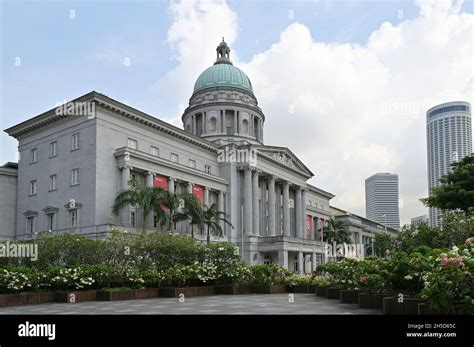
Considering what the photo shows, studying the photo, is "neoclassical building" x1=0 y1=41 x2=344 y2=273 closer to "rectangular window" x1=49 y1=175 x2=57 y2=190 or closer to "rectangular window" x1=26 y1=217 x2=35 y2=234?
"rectangular window" x1=49 y1=175 x2=57 y2=190

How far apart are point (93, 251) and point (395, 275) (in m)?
16.6

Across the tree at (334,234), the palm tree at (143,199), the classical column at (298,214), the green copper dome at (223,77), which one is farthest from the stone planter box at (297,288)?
the tree at (334,234)

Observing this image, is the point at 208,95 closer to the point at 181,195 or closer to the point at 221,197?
the point at 221,197

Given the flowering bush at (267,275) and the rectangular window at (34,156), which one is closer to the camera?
the flowering bush at (267,275)

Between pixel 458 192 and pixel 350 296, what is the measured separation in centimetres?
2175

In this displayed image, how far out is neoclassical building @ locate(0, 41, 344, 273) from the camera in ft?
165

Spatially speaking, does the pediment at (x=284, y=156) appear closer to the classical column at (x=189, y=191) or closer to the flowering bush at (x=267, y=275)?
the classical column at (x=189, y=191)

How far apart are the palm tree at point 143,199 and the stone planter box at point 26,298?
22431 millimetres

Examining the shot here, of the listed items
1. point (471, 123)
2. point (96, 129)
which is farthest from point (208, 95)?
point (471, 123)

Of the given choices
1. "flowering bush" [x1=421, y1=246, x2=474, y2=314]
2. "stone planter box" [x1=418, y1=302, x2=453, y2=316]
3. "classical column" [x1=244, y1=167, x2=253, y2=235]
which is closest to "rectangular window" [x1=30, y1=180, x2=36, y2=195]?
"classical column" [x1=244, y1=167, x2=253, y2=235]

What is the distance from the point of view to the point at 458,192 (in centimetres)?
3728

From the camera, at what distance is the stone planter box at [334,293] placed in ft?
72.7

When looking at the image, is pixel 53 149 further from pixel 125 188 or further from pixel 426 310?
pixel 426 310

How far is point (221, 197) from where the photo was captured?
66688 mm
